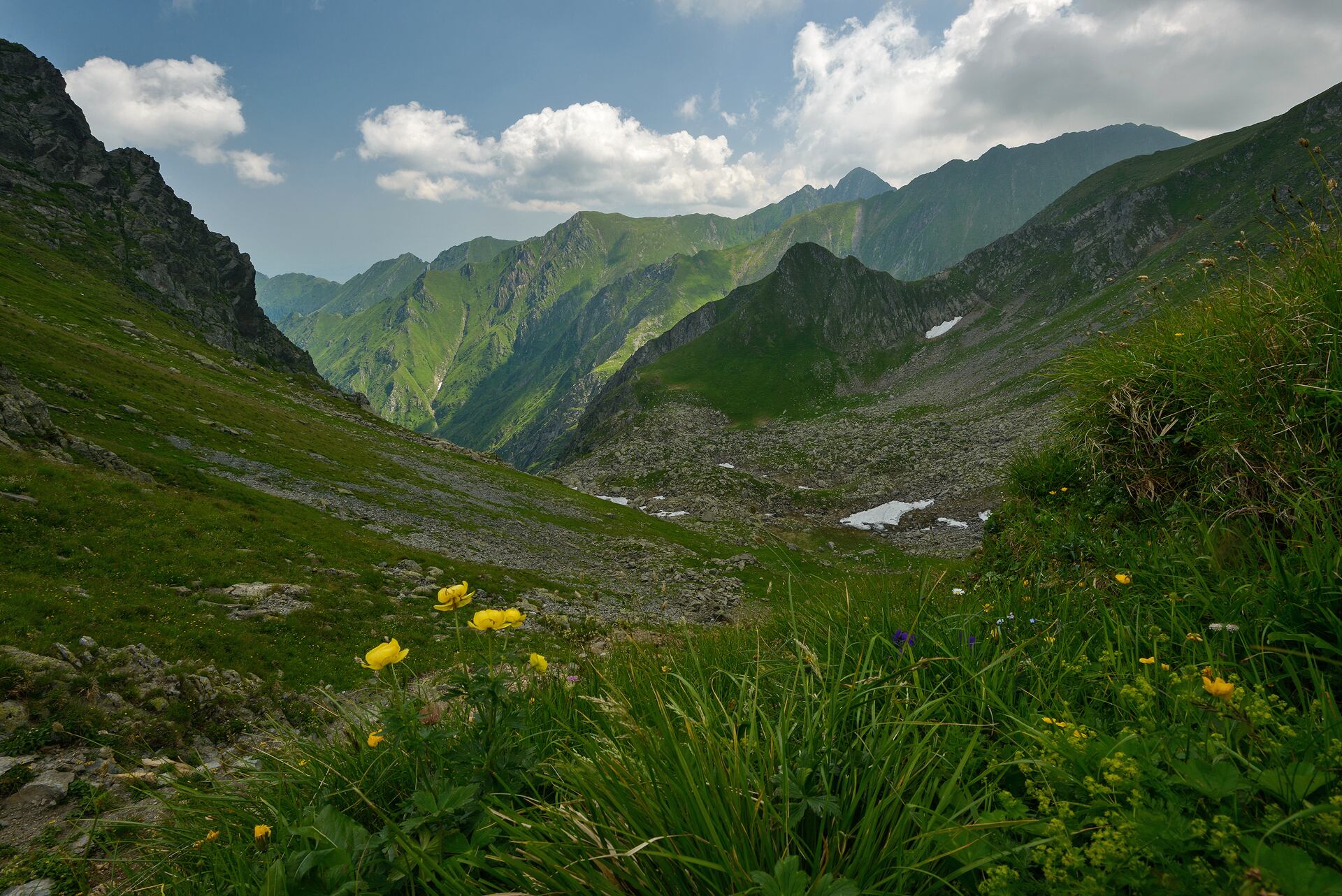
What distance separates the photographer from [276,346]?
111m

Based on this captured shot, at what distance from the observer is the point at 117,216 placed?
95.1 metres

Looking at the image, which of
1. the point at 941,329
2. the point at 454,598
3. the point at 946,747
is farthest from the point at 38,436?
the point at 941,329

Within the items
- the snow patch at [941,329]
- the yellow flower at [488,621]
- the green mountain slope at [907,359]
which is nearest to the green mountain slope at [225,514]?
the yellow flower at [488,621]

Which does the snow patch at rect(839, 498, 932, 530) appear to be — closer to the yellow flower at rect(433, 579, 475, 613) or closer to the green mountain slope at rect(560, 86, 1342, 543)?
the green mountain slope at rect(560, 86, 1342, 543)

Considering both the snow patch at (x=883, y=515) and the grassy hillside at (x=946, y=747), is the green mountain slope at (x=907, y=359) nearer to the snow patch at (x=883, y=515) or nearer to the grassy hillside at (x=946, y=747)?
the snow patch at (x=883, y=515)

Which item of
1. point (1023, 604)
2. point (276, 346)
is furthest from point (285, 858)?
point (276, 346)

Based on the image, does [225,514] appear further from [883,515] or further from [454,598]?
[883,515]

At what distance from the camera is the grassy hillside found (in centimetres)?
157

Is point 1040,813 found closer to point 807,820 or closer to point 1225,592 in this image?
point 807,820

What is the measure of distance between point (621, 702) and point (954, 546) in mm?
54685

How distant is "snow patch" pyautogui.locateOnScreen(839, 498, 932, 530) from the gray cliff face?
315 ft

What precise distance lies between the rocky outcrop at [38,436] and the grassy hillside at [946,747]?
26.2m

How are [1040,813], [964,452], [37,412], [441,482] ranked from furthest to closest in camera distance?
[964,452] → [441,482] → [37,412] → [1040,813]

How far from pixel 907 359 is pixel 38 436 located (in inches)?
5943
